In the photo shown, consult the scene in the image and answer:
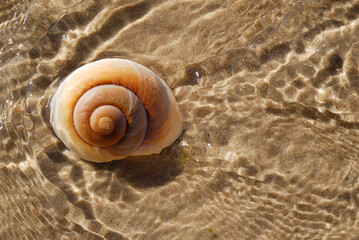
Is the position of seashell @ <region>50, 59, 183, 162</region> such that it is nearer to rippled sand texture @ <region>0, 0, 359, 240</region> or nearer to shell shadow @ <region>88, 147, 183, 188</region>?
shell shadow @ <region>88, 147, 183, 188</region>

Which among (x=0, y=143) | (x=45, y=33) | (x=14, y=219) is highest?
(x=45, y=33)

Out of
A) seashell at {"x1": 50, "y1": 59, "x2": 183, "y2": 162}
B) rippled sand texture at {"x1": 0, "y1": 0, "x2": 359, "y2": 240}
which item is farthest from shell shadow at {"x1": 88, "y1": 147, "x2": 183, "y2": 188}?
seashell at {"x1": 50, "y1": 59, "x2": 183, "y2": 162}

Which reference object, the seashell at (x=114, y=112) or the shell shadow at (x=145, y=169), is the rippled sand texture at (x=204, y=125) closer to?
the shell shadow at (x=145, y=169)

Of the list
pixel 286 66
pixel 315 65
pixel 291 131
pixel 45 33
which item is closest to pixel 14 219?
pixel 45 33

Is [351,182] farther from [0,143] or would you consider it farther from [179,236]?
[0,143]

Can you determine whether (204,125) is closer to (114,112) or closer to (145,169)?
(145,169)

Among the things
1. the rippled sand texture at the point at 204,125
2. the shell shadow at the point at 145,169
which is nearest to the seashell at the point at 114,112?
the shell shadow at the point at 145,169

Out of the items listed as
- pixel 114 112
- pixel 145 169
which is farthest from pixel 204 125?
pixel 114 112
